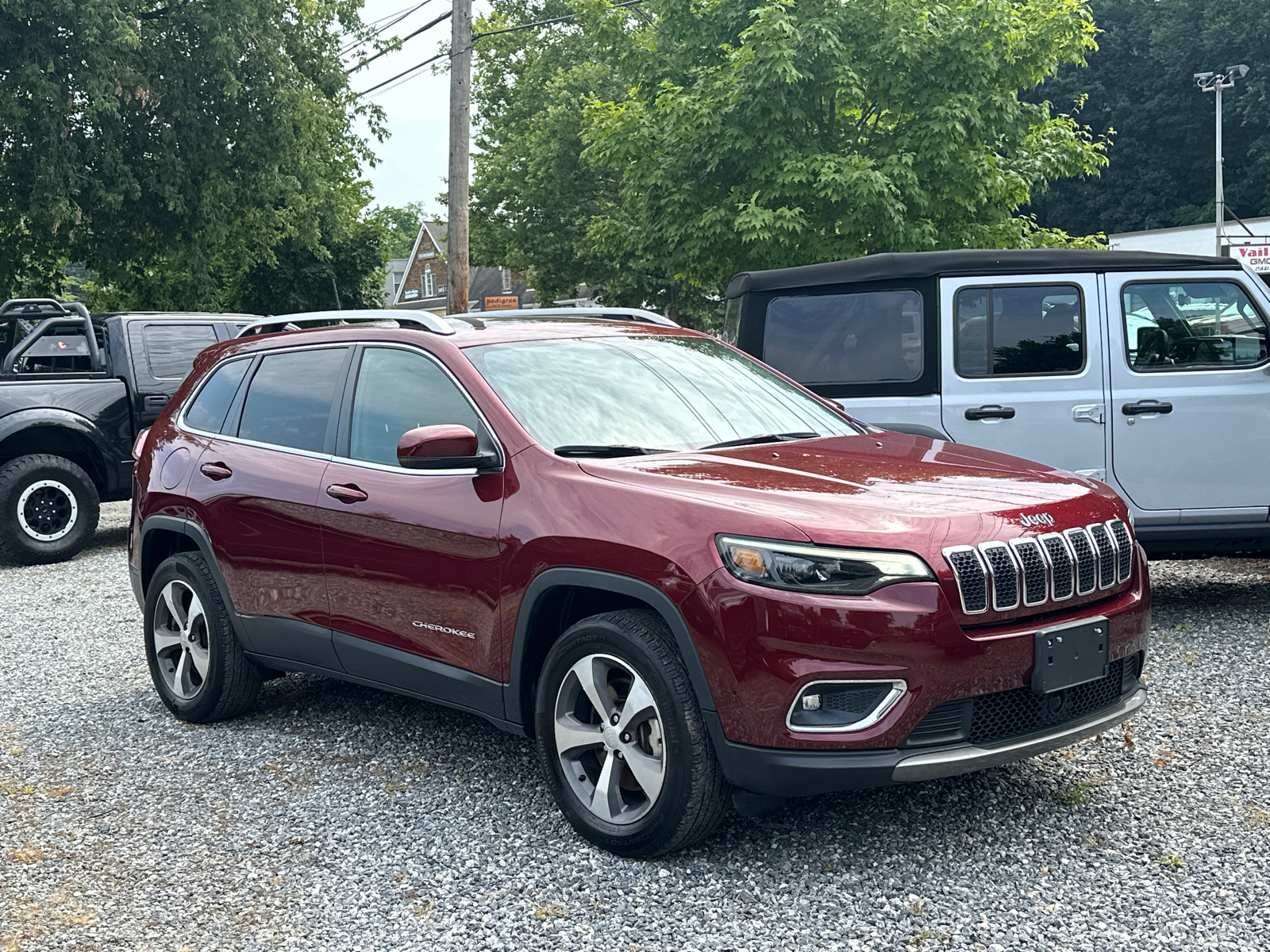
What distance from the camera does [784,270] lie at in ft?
25.3

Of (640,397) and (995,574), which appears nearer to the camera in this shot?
(995,574)

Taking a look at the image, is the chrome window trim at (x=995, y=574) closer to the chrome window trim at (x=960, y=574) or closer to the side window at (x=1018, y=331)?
the chrome window trim at (x=960, y=574)

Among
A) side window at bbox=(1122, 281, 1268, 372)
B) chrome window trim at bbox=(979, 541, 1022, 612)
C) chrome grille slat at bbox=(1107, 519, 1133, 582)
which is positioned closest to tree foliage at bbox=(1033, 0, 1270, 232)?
side window at bbox=(1122, 281, 1268, 372)

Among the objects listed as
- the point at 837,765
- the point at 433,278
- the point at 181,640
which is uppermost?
the point at 433,278

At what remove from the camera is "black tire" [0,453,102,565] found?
1072 cm

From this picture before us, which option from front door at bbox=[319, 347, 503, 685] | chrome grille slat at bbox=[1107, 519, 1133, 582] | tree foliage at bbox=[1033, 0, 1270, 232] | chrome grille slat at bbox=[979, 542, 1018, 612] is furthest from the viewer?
tree foliage at bbox=[1033, 0, 1270, 232]

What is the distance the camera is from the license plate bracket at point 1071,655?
373 cm

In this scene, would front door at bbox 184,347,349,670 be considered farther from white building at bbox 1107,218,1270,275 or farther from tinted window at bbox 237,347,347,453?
white building at bbox 1107,218,1270,275

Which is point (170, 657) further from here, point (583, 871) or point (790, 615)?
point (790, 615)

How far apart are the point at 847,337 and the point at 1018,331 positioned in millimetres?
952

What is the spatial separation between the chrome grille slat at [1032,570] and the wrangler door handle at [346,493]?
2358 millimetres

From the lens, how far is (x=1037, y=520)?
3.87 metres

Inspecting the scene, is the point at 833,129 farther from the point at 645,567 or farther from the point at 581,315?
the point at 645,567

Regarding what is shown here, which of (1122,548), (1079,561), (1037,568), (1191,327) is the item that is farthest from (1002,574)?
(1191,327)
